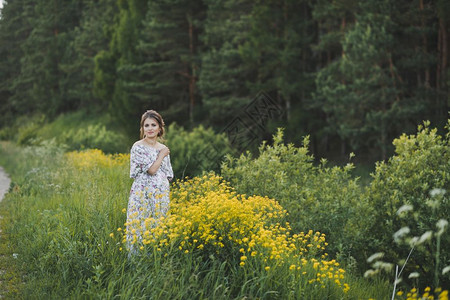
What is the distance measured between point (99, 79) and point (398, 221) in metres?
23.7

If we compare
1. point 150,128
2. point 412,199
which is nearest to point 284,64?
point 412,199

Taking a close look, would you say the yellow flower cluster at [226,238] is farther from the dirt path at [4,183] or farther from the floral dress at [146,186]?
the dirt path at [4,183]

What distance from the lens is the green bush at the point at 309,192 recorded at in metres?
5.67

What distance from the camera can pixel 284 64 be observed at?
18016 millimetres

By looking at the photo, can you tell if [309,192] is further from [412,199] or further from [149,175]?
[149,175]

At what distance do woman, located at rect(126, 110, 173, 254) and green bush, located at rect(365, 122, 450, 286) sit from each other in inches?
105

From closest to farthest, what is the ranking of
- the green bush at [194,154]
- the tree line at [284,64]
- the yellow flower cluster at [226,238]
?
the yellow flower cluster at [226,238] < the green bush at [194,154] < the tree line at [284,64]

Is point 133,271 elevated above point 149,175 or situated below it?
below

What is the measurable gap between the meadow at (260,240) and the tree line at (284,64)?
9224mm

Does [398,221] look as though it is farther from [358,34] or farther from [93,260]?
[358,34]

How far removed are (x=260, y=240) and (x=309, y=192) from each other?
2.13 meters

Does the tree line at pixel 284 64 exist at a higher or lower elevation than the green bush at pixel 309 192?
higher

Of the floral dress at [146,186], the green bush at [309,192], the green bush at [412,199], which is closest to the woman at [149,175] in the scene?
the floral dress at [146,186]

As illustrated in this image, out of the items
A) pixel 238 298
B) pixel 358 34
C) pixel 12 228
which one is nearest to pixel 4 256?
pixel 12 228
